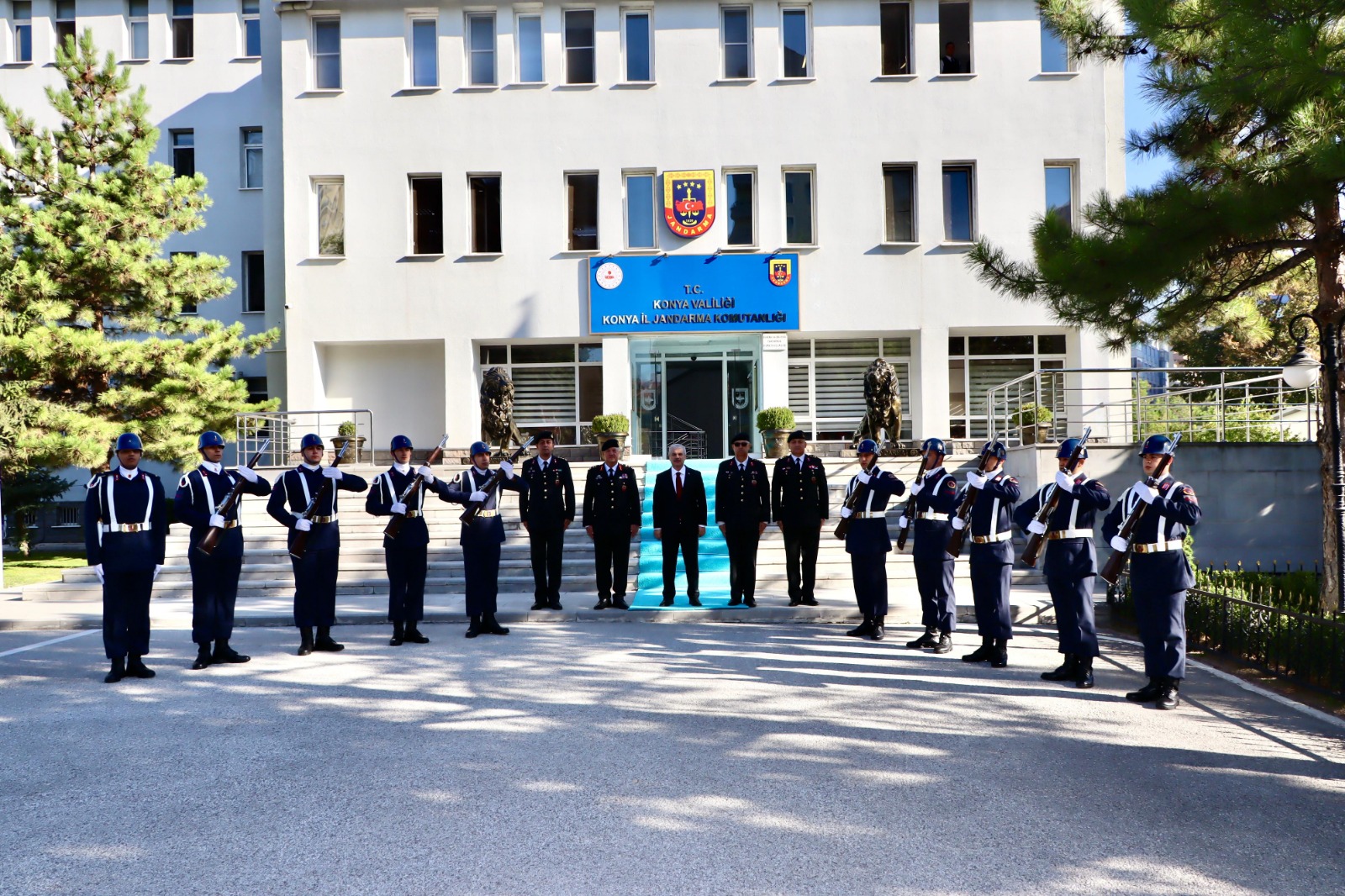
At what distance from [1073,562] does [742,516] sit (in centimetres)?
450

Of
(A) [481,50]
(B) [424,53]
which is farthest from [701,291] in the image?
(B) [424,53]

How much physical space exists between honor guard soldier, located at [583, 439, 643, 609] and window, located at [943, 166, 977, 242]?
1305cm

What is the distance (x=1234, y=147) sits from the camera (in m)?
10.7

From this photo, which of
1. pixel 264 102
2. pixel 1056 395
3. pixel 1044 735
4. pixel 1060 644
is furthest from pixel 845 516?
pixel 264 102

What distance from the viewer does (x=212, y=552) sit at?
892 centimetres

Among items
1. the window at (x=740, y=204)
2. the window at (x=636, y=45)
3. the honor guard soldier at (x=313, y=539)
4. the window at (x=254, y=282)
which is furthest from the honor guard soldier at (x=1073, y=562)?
the window at (x=254, y=282)

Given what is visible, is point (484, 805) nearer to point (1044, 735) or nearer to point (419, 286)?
point (1044, 735)

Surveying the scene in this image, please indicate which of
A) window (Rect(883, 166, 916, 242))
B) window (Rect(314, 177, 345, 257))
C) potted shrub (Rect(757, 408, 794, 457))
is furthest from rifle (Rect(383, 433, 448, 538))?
window (Rect(883, 166, 916, 242))

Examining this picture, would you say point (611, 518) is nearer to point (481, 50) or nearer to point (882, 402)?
point (882, 402)

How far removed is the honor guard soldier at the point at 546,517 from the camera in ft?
39.0

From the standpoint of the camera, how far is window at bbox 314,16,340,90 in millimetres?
22922

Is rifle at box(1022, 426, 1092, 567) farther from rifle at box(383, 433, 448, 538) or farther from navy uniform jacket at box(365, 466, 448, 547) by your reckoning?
rifle at box(383, 433, 448, 538)

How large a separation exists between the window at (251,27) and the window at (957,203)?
16506 millimetres

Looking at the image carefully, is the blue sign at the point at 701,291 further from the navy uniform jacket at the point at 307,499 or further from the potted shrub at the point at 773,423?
the navy uniform jacket at the point at 307,499
